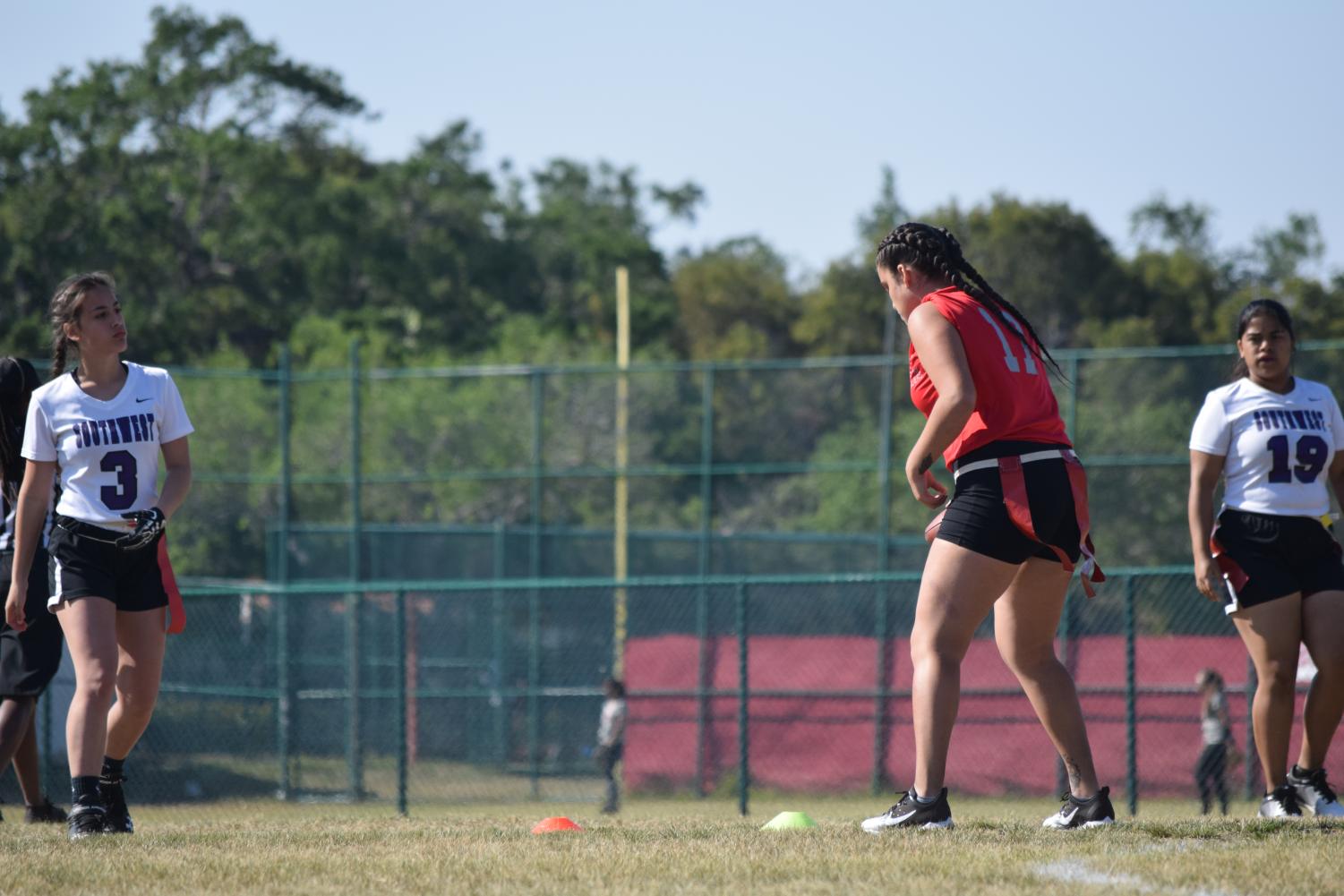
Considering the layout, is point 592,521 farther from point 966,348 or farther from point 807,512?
point 966,348

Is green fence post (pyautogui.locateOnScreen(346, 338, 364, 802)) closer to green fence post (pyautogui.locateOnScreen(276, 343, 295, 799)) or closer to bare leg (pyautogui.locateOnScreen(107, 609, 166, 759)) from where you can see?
green fence post (pyautogui.locateOnScreen(276, 343, 295, 799))

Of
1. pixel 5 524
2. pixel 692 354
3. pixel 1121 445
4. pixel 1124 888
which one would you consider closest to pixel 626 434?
pixel 1121 445

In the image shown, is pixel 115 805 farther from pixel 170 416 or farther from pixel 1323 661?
pixel 1323 661

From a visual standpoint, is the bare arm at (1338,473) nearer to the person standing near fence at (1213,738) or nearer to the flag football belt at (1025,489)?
the flag football belt at (1025,489)

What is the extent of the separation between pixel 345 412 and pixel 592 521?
9.05 meters

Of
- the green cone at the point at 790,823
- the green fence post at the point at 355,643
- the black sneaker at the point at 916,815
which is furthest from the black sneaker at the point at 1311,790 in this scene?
the green fence post at the point at 355,643

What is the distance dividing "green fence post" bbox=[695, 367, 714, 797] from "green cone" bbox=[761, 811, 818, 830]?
776 centimetres

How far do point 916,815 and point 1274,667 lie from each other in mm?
1627

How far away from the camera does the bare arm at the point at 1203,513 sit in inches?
225

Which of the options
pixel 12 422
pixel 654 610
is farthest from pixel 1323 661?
pixel 654 610

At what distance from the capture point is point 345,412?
1066 inches

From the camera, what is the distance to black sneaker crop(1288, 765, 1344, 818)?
5.71 meters

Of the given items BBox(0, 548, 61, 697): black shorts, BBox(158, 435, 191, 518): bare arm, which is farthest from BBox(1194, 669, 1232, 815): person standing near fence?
BBox(158, 435, 191, 518): bare arm

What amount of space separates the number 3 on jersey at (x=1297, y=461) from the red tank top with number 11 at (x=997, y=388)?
48.7 inches
